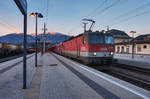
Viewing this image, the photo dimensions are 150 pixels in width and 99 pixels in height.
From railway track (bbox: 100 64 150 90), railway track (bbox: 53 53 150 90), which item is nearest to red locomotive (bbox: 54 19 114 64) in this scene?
railway track (bbox: 53 53 150 90)

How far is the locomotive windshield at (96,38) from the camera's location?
9.05 metres

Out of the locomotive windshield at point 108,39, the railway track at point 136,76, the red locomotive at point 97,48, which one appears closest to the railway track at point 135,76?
the railway track at point 136,76

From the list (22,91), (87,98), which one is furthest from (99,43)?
(22,91)

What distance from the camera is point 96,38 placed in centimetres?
927

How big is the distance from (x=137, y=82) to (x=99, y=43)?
158 inches

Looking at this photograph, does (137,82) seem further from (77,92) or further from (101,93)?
(77,92)

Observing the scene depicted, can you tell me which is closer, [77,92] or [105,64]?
[77,92]

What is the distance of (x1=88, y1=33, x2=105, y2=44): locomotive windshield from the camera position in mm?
9047

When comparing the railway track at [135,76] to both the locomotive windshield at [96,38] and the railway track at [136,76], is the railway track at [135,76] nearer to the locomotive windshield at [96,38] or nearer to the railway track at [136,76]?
the railway track at [136,76]

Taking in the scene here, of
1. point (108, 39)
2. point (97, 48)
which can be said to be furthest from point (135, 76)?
point (108, 39)

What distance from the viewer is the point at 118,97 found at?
3.83 meters

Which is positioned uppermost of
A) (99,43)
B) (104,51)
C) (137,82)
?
(99,43)

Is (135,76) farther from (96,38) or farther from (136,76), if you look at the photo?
(96,38)

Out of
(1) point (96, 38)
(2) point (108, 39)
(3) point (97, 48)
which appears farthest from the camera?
(2) point (108, 39)
